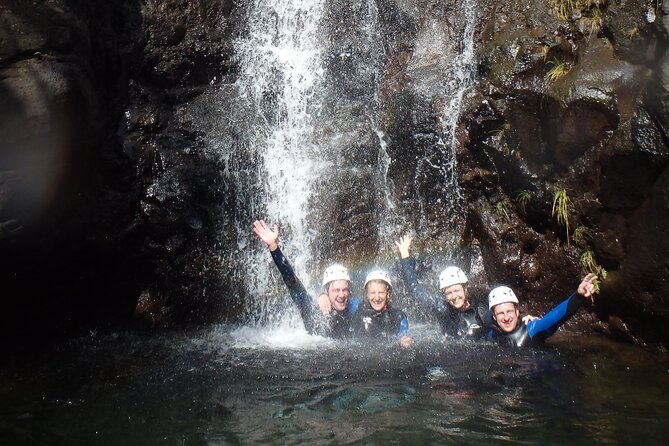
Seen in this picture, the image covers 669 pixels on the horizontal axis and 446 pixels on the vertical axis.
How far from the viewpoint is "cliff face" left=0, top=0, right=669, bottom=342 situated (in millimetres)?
6480

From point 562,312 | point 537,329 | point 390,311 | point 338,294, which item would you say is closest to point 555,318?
point 562,312

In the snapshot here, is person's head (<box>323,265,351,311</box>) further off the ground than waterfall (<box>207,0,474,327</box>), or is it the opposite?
waterfall (<box>207,0,474,327</box>)

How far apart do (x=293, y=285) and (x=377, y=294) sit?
100 centimetres

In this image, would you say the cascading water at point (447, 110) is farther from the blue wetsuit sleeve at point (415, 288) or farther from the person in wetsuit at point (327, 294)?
the person in wetsuit at point (327, 294)

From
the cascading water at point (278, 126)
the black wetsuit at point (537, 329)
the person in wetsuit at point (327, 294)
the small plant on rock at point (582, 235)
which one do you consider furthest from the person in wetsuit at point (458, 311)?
the cascading water at point (278, 126)

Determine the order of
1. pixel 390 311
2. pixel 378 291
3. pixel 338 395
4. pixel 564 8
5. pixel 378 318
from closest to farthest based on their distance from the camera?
pixel 338 395 < pixel 378 291 < pixel 378 318 < pixel 390 311 < pixel 564 8

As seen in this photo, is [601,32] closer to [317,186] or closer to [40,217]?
[317,186]

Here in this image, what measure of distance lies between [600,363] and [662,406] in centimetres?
126

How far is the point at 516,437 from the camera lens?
4.23 metres

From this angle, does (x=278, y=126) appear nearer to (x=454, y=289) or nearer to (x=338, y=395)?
(x=454, y=289)

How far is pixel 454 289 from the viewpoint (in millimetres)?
6785

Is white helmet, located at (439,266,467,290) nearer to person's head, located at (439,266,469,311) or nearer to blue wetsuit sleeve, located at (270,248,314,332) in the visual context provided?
person's head, located at (439,266,469,311)

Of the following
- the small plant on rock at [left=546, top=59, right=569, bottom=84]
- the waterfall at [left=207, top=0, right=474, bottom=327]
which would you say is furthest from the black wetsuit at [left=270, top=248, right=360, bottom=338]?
the small plant on rock at [left=546, top=59, right=569, bottom=84]

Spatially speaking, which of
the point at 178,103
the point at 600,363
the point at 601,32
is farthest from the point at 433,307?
the point at 178,103
